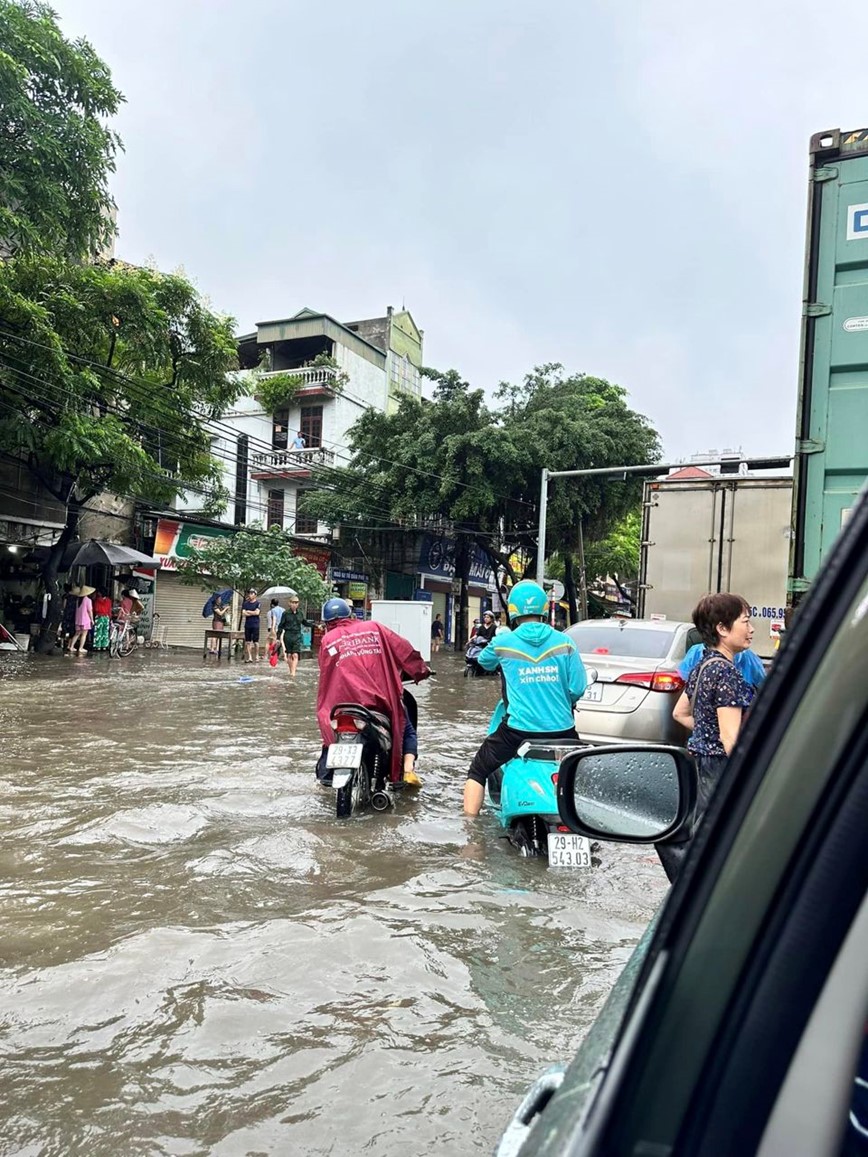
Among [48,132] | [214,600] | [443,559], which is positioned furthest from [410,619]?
[443,559]

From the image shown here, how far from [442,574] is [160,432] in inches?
784

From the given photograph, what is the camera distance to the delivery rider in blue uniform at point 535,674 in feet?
15.8

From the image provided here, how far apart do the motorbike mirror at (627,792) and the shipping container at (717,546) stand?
25.3 feet

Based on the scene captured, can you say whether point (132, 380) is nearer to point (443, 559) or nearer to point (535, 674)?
point (535, 674)

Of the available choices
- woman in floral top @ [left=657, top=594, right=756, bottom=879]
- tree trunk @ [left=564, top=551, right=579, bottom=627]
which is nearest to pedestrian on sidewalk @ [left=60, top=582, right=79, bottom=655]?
tree trunk @ [left=564, top=551, right=579, bottom=627]

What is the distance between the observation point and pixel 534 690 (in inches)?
191

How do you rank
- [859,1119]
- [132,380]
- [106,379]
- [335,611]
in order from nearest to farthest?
[859,1119]
[335,611]
[106,379]
[132,380]

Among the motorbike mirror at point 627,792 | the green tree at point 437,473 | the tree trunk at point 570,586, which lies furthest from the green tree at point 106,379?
the motorbike mirror at point 627,792

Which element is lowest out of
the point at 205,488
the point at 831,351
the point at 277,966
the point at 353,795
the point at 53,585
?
the point at 277,966

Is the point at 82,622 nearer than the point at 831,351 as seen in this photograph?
No

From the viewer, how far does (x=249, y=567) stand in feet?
75.4

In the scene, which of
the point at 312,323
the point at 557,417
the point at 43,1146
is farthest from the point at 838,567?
the point at 312,323

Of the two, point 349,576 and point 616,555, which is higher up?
point 616,555

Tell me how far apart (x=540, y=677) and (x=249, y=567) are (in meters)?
18.9
